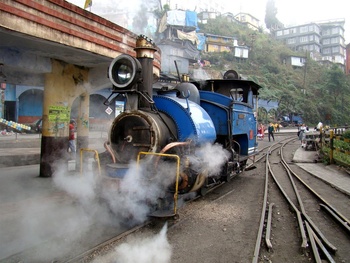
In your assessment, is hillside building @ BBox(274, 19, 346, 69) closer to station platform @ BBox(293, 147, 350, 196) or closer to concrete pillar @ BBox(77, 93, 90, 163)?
station platform @ BBox(293, 147, 350, 196)

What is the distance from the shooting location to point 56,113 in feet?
26.5

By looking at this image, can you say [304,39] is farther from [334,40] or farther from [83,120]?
[83,120]

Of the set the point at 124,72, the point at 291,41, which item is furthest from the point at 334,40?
the point at 124,72

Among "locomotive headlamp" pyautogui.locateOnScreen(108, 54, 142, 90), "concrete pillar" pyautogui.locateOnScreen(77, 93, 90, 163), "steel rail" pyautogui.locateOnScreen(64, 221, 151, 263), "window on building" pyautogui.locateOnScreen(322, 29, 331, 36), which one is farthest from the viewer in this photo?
"window on building" pyautogui.locateOnScreen(322, 29, 331, 36)

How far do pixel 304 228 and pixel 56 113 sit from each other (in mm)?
6604

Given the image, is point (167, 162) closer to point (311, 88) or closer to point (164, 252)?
point (164, 252)

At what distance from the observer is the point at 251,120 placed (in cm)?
846

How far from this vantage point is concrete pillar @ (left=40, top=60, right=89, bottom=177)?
7.95m

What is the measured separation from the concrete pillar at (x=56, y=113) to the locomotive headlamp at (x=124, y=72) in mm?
3704

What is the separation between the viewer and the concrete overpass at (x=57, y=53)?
17.9 feet

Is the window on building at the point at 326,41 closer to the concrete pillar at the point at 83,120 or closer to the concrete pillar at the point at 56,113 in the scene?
Result: the concrete pillar at the point at 83,120


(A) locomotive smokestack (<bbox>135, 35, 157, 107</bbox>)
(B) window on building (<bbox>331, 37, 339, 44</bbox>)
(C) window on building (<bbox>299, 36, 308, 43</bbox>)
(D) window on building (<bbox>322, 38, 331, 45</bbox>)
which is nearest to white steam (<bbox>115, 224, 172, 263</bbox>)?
(A) locomotive smokestack (<bbox>135, 35, 157, 107</bbox>)

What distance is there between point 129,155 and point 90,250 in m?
1.76

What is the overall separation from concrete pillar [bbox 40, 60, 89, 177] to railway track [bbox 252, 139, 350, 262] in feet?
17.6
